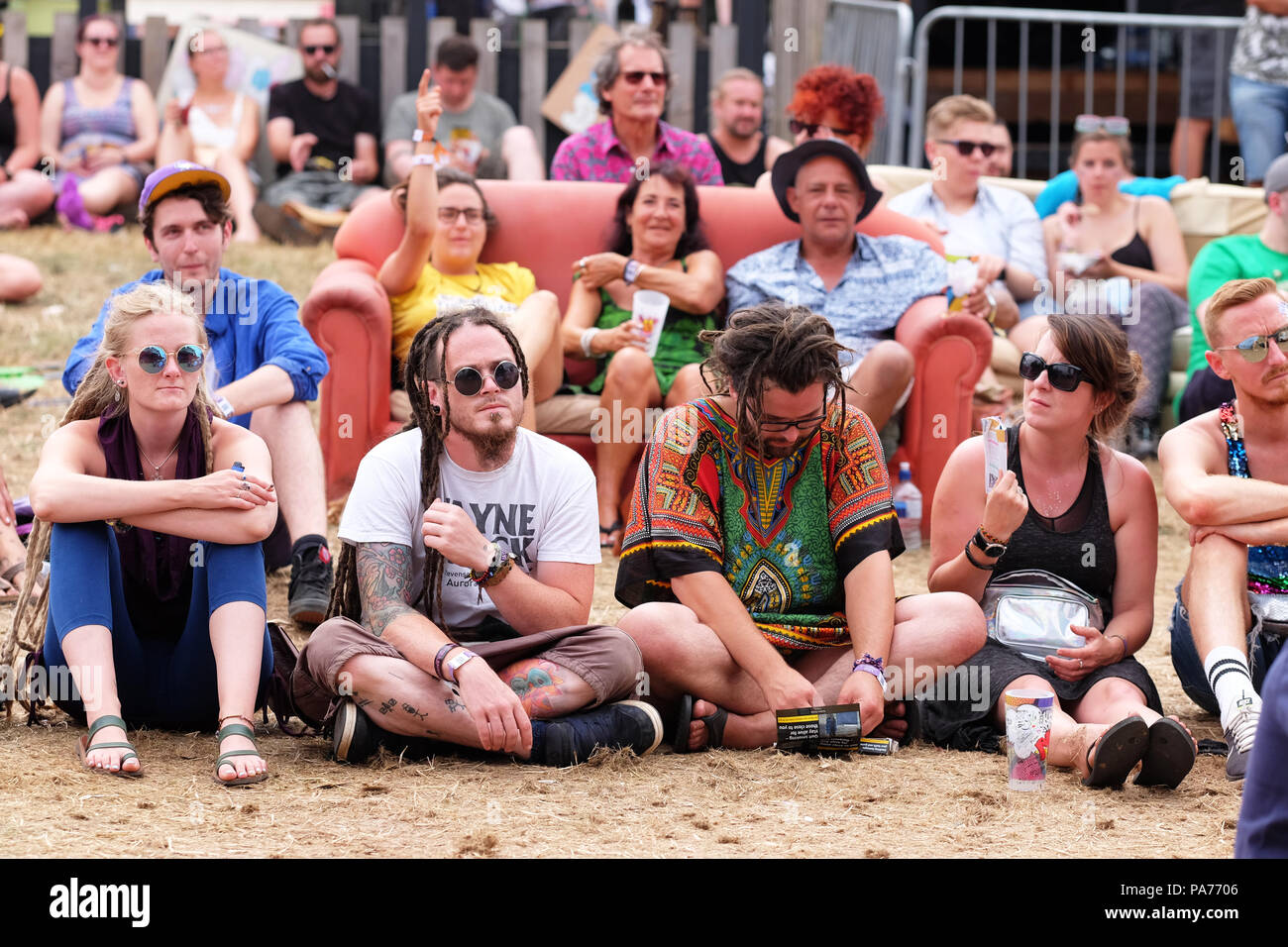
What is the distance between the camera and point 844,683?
354 cm

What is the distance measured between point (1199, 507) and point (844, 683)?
963 mm

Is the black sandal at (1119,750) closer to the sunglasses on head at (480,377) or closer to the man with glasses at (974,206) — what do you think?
the sunglasses on head at (480,377)

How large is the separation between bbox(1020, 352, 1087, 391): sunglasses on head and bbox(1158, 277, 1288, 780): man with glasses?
0.36 meters

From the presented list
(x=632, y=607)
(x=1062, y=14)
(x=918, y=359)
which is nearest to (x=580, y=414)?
(x=918, y=359)

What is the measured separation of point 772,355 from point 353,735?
49.2 inches

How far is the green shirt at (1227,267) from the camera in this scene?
583cm

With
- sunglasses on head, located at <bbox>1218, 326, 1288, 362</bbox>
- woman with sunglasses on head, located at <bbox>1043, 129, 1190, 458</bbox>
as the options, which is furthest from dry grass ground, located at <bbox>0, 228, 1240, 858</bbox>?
woman with sunglasses on head, located at <bbox>1043, 129, 1190, 458</bbox>

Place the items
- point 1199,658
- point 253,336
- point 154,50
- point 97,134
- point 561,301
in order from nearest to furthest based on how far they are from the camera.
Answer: point 1199,658 < point 253,336 < point 561,301 < point 97,134 < point 154,50

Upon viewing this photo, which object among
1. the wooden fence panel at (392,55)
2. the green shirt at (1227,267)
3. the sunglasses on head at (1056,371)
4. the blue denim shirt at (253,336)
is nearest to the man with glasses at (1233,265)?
the green shirt at (1227,267)

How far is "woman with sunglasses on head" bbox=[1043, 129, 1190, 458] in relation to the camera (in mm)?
7035

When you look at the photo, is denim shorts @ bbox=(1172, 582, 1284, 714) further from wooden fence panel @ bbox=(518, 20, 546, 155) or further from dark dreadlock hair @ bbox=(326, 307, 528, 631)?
wooden fence panel @ bbox=(518, 20, 546, 155)

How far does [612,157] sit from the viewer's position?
→ 692 centimetres

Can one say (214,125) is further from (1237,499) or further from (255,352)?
(1237,499)

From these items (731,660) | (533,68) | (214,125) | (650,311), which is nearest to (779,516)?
(731,660)
